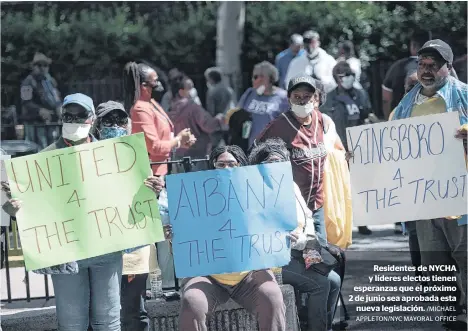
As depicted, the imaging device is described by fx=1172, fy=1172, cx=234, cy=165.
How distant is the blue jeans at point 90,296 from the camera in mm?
6062

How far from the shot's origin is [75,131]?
6156 mm

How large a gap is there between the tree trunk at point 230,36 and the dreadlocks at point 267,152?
969cm

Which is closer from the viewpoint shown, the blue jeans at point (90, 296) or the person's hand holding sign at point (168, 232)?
the blue jeans at point (90, 296)

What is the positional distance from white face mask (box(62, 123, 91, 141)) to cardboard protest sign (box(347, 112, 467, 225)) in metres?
1.63

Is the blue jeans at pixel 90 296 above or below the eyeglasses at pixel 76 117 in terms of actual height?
below

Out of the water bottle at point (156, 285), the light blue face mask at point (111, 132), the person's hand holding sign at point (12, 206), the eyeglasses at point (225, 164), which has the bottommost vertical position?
the water bottle at point (156, 285)

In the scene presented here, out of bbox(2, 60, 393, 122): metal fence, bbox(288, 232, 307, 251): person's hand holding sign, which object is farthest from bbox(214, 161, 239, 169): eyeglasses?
bbox(2, 60, 393, 122): metal fence

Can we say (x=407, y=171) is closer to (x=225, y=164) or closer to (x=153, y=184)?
(x=225, y=164)

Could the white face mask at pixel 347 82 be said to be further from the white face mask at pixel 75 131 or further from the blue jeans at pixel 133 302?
the white face mask at pixel 75 131

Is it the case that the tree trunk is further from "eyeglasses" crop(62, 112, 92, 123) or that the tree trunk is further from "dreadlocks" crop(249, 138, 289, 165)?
"eyeglasses" crop(62, 112, 92, 123)

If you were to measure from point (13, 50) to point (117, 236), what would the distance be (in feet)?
36.3

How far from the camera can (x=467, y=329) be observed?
24.2ft

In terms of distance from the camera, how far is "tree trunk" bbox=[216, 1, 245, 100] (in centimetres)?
1652

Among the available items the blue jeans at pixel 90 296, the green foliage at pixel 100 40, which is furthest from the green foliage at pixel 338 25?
the blue jeans at pixel 90 296
